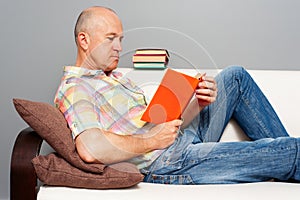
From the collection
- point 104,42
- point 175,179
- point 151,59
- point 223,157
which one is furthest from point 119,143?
point 151,59

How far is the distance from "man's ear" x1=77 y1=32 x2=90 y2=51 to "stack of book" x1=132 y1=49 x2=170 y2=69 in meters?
0.28

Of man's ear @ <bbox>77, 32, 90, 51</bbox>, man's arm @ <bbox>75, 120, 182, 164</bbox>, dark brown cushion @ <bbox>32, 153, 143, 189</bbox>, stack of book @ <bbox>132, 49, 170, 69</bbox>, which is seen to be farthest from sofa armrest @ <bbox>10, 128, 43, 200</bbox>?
stack of book @ <bbox>132, 49, 170, 69</bbox>

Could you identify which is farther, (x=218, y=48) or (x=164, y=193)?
(x=218, y=48)

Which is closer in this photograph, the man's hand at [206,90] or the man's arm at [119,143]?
the man's arm at [119,143]

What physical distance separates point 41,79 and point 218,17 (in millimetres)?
1020

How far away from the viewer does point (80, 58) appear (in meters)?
2.03

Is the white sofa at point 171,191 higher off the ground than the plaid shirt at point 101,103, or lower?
lower

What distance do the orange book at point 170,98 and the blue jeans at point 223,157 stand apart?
0.20 meters

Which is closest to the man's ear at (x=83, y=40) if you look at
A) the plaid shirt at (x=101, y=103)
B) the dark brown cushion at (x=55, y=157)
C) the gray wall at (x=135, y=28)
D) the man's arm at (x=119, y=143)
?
the plaid shirt at (x=101, y=103)

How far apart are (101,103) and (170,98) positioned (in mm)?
330

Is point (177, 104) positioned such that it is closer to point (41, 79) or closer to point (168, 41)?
point (168, 41)

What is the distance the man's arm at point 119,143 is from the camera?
1624 millimetres

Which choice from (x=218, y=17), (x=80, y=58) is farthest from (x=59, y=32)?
(x=218, y=17)

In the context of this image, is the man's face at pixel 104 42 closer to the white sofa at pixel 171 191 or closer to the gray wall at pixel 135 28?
the white sofa at pixel 171 191
